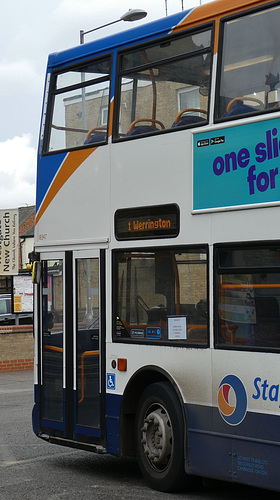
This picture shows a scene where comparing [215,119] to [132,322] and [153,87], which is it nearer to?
[153,87]

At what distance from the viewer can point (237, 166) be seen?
25.2ft

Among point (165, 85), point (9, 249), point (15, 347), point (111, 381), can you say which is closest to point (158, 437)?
point (111, 381)

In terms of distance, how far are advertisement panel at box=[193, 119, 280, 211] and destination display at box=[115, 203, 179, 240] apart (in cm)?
34

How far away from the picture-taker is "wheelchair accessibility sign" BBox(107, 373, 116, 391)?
8.97 m

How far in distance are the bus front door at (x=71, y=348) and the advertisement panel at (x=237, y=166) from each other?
5.68 ft

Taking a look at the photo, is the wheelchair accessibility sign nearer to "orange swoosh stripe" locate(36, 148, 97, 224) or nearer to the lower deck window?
the lower deck window

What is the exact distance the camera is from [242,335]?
24.9ft

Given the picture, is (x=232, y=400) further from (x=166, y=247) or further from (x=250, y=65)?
(x=250, y=65)

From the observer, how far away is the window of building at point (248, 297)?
7309 mm

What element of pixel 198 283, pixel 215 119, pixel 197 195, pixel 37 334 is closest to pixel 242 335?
pixel 198 283

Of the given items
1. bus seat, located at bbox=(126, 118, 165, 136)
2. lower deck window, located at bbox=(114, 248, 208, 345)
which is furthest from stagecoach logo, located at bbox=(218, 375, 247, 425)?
bus seat, located at bbox=(126, 118, 165, 136)

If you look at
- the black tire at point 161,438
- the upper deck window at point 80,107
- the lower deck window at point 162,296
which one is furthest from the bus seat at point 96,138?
the black tire at point 161,438

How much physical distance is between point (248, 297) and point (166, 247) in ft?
3.89

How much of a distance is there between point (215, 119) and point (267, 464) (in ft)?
9.61
